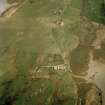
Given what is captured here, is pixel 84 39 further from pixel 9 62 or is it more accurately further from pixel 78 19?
pixel 9 62

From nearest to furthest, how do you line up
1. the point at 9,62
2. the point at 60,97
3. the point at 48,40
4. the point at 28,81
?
the point at 60,97 → the point at 28,81 → the point at 9,62 → the point at 48,40

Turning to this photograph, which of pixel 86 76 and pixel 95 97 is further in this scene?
pixel 86 76

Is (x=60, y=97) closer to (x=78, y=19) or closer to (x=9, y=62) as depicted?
(x=9, y=62)

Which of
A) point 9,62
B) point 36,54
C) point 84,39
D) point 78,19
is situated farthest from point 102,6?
point 9,62

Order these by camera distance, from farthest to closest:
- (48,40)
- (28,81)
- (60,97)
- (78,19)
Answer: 1. (78,19)
2. (48,40)
3. (28,81)
4. (60,97)

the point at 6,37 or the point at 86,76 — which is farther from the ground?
the point at 6,37

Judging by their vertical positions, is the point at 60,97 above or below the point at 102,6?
below

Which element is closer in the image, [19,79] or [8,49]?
[19,79]

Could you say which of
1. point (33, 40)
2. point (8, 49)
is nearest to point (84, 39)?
point (33, 40)

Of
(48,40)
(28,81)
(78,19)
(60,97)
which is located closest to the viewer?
(60,97)
